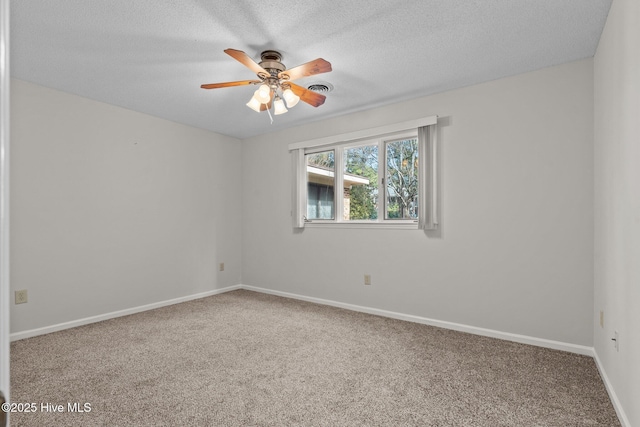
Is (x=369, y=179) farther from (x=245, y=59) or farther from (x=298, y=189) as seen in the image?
(x=245, y=59)

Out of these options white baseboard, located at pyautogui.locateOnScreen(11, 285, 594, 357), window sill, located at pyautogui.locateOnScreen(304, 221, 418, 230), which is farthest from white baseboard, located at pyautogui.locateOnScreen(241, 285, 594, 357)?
window sill, located at pyautogui.locateOnScreen(304, 221, 418, 230)

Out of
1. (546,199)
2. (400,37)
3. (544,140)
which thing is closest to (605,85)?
(544,140)

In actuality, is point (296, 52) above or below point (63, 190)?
above

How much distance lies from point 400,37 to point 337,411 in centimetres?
242

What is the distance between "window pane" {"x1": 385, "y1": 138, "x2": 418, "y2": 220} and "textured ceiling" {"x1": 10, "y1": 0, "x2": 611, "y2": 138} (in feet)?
1.97

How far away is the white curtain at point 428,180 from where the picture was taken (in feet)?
10.8

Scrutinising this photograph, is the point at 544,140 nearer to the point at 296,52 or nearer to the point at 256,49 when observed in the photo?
the point at 296,52

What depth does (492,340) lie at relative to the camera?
290 centimetres


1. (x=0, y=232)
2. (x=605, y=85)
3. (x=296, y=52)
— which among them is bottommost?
(x=0, y=232)

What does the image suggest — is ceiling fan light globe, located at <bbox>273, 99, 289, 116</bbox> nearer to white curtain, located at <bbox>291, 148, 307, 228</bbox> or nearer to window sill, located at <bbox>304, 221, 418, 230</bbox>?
white curtain, located at <bbox>291, 148, 307, 228</bbox>

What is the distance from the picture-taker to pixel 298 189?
171 inches

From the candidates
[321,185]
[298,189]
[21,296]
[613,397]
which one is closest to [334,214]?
[321,185]

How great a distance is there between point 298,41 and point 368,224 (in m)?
2.11

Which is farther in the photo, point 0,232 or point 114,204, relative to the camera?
point 114,204
